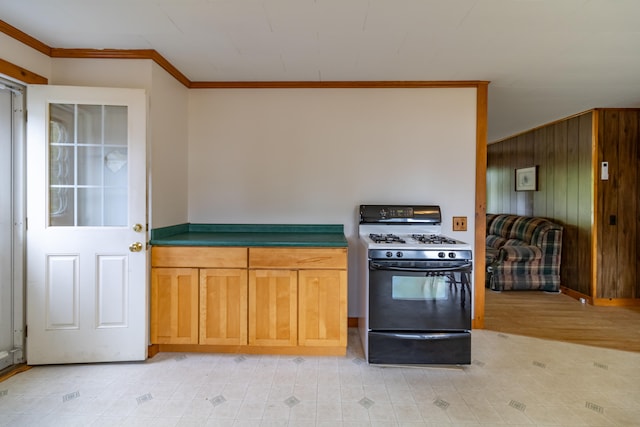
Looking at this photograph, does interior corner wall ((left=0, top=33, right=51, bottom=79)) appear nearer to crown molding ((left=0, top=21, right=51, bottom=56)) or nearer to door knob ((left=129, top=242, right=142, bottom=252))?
crown molding ((left=0, top=21, right=51, bottom=56))

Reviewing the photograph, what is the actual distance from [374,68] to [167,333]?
263cm

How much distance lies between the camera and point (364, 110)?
3053 millimetres

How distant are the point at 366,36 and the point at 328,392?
2310mm

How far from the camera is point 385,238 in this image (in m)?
2.64

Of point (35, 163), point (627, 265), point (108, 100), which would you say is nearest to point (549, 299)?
point (627, 265)

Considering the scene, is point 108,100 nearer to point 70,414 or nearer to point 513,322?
point 70,414

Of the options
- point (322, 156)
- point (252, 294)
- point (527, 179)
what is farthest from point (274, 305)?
point (527, 179)

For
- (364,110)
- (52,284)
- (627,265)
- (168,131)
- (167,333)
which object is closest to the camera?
(52,284)

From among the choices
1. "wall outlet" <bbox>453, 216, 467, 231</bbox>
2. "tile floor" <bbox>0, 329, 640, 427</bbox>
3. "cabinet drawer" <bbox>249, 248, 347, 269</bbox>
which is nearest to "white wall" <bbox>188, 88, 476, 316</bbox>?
"wall outlet" <bbox>453, 216, 467, 231</bbox>

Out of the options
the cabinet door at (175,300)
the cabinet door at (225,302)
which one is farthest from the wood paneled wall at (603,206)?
the cabinet door at (175,300)

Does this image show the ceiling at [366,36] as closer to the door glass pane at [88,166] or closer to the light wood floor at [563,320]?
the door glass pane at [88,166]

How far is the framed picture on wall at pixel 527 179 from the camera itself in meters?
4.86

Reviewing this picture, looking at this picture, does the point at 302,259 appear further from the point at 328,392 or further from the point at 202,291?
the point at 328,392

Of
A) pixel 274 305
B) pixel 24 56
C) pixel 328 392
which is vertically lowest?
pixel 328 392
